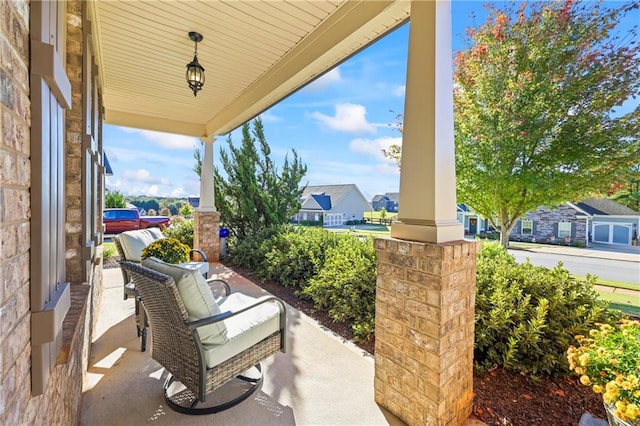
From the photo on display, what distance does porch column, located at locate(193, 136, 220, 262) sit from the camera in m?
7.26

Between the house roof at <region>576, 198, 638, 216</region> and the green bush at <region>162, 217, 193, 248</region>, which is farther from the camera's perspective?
the green bush at <region>162, 217, 193, 248</region>

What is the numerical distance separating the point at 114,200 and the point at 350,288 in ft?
47.4

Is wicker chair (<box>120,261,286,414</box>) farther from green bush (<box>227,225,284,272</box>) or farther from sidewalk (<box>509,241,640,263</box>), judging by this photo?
sidewalk (<box>509,241,640,263</box>)

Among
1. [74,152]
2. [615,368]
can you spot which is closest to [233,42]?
[74,152]

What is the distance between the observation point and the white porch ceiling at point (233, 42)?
2852 millimetres

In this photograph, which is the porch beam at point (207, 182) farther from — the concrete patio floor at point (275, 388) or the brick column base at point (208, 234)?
the concrete patio floor at point (275, 388)

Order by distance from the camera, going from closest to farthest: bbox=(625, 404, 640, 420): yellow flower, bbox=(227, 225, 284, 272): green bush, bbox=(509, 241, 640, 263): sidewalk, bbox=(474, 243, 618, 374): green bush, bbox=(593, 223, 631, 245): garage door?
bbox=(625, 404, 640, 420): yellow flower
bbox=(474, 243, 618, 374): green bush
bbox=(593, 223, 631, 245): garage door
bbox=(227, 225, 284, 272): green bush
bbox=(509, 241, 640, 263): sidewalk

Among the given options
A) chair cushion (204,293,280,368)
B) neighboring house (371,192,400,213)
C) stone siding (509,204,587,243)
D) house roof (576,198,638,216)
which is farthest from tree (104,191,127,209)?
neighboring house (371,192,400,213)

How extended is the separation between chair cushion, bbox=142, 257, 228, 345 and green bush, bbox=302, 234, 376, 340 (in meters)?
1.69

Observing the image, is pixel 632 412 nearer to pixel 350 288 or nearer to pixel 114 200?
pixel 350 288

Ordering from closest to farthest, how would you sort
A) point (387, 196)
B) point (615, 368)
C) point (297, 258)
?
point (615, 368) < point (297, 258) < point (387, 196)

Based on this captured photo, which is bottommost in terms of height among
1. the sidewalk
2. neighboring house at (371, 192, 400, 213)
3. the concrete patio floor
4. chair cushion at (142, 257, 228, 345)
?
the concrete patio floor

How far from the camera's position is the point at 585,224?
7.76 meters

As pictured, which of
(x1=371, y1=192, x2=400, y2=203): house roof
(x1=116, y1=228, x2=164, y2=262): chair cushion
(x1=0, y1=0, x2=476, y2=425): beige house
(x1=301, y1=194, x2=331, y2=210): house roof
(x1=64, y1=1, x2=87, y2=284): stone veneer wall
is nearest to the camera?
(x1=0, y1=0, x2=476, y2=425): beige house
